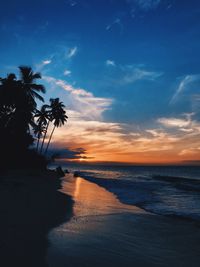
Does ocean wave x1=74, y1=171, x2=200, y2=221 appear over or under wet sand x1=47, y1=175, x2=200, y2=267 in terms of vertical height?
under

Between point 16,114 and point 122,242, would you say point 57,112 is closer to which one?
point 16,114

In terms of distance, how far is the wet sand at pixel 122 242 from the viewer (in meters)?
4.73

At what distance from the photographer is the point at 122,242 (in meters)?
5.95

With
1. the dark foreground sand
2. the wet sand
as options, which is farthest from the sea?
the dark foreground sand

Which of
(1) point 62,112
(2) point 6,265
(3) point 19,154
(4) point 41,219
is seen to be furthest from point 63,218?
(1) point 62,112

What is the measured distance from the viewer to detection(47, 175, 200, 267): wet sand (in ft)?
15.5

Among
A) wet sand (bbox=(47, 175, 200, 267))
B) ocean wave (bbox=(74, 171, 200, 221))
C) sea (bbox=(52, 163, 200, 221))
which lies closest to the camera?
wet sand (bbox=(47, 175, 200, 267))

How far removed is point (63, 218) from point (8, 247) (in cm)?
331

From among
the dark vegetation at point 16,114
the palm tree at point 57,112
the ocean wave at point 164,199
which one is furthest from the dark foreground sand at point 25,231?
the palm tree at point 57,112

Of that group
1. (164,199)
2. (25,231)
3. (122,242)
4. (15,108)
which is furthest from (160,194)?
(15,108)

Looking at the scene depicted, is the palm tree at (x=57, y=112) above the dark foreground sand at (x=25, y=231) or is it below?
above

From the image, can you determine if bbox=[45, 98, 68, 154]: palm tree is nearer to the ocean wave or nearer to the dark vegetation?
the dark vegetation

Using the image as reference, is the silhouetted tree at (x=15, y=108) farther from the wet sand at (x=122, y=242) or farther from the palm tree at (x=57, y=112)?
the wet sand at (x=122, y=242)

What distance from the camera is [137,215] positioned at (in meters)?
9.70
